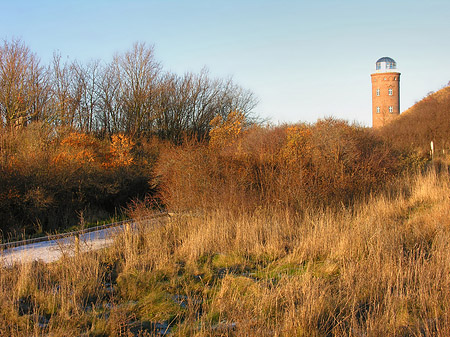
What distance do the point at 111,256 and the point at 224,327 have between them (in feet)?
12.4

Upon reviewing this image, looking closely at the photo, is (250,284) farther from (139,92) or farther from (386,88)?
(386,88)

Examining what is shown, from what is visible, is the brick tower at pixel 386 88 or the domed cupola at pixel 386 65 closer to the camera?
the brick tower at pixel 386 88

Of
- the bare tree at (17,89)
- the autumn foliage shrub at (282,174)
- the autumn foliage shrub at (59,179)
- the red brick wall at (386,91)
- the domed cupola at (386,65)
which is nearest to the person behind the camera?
the autumn foliage shrub at (282,174)

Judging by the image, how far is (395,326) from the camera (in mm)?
4176

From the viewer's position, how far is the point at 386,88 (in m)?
61.0

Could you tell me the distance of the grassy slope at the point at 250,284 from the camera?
4.40 m

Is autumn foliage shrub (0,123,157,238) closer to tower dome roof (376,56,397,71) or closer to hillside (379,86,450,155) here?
hillside (379,86,450,155)

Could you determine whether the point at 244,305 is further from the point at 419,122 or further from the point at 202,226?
the point at 419,122

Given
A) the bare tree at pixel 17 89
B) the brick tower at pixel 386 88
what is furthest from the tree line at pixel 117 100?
the brick tower at pixel 386 88

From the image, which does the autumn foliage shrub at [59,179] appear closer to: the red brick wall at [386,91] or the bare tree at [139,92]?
the bare tree at [139,92]

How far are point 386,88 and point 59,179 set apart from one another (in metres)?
55.3

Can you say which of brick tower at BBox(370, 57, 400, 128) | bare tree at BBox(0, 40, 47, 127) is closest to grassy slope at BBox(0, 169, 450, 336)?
A: bare tree at BBox(0, 40, 47, 127)

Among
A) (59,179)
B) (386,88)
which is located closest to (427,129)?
(59,179)

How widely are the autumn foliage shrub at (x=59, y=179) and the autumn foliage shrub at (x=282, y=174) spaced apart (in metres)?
3.03
